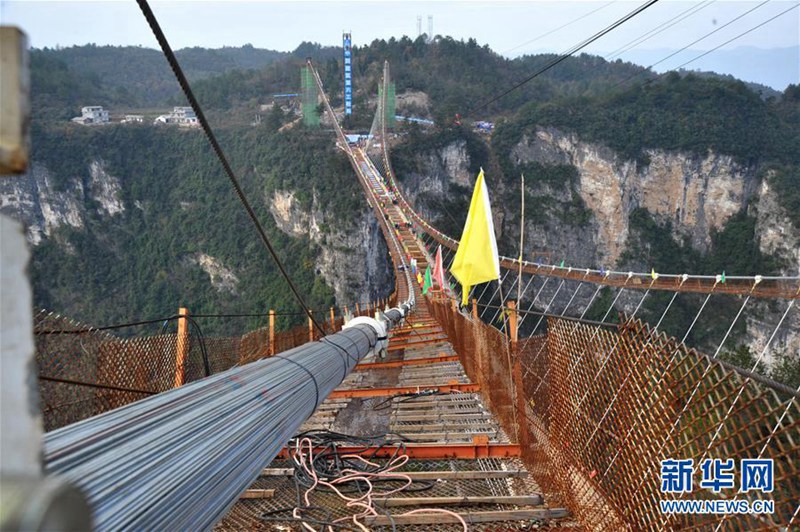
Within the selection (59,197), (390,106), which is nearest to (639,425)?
(59,197)

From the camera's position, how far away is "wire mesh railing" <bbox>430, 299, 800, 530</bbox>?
6.33ft

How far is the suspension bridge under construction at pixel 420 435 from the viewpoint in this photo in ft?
4.08

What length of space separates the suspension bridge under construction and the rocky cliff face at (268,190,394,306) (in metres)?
38.0

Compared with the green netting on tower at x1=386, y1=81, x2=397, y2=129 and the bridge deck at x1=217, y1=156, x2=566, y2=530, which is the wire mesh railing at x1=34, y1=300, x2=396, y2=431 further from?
the green netting on tower at x1=386, y1=81, x2=397, y2=129

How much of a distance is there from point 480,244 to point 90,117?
60840mm

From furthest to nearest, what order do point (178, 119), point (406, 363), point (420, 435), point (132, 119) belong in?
1. point (178, 119)
2. point (132, 119)
3. point (406, 363)
4. point (420, 435)

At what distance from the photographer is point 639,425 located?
2.50m

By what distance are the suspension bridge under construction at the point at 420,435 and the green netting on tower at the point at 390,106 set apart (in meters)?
55.8

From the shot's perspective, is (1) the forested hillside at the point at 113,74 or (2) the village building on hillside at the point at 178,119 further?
(2) the village building on hillside at the point at 178,119

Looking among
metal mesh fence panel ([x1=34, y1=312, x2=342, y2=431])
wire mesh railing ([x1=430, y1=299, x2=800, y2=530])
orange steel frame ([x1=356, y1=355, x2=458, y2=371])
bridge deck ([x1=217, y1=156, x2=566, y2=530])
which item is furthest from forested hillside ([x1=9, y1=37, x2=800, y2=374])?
wire mesh railing ([x1=430, y1=299, x2=800, y2=530])

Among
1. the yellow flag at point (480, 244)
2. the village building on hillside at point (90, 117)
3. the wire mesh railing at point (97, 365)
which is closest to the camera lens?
the wire mesh railing at point (97, 365)

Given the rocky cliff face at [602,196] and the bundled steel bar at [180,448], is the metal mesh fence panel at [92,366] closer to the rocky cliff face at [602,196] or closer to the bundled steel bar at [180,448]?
the bundled steel bar at [180,448]

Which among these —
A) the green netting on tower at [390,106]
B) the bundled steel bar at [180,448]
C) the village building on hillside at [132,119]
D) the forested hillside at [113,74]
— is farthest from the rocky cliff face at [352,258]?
the bundled steel bar at [180,448]

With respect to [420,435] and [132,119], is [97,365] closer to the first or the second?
[420,435]
